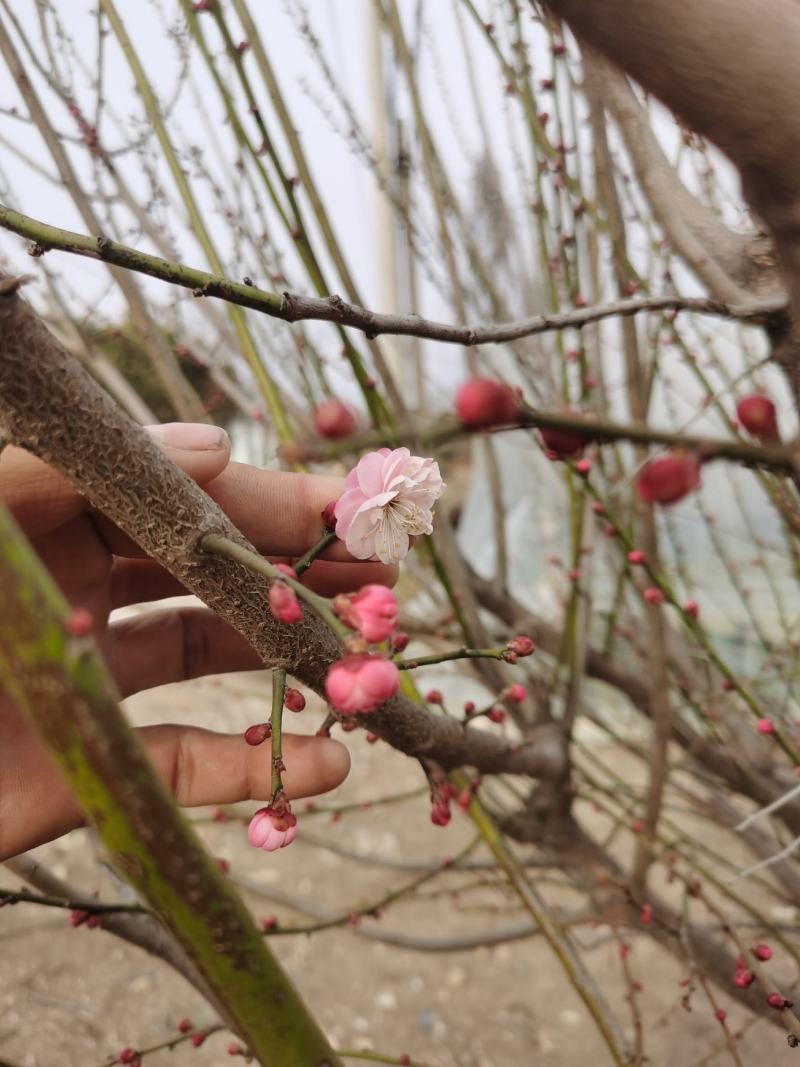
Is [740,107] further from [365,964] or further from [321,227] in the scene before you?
[365,964]

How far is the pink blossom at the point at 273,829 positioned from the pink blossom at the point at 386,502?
0.58ft

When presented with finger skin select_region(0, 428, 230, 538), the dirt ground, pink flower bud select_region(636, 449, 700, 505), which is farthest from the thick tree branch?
the dirt ground

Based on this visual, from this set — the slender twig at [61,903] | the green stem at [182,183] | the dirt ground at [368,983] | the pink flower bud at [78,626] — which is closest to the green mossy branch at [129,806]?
the pink flower bud at [78,626]

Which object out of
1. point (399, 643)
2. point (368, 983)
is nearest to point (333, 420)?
point (399, 643)

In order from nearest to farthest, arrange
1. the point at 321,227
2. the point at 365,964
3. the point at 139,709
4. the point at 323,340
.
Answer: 1. the point at 321,227
2. the point at 323,340
3. the point at 365,964
4. the point at 139,709

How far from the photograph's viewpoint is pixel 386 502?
53 cm

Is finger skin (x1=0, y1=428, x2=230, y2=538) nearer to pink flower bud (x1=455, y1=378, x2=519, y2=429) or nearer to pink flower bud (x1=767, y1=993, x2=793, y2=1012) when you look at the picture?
pink flower bud (x1=455, y1=378, x2=519, y2=429)

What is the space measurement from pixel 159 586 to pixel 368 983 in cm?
110

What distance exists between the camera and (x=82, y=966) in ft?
4.83

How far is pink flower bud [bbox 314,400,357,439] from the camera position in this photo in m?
0.33

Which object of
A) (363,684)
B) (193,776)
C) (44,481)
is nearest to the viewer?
(363,684)

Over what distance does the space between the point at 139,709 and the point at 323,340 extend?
4.91ft

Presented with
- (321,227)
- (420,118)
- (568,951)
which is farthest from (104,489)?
(420,118)

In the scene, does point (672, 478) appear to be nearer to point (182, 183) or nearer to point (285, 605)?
point (285, 605)
